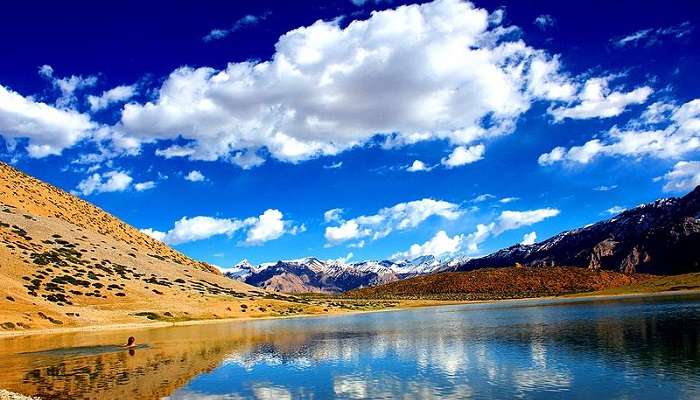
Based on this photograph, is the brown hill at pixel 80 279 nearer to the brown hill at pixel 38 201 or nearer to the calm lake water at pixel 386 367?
the brown hill at pixel 38 201

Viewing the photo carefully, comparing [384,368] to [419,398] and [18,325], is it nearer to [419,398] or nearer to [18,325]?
[419,398]

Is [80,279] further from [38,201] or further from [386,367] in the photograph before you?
[386,367]

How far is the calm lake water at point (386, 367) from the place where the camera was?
111 ft

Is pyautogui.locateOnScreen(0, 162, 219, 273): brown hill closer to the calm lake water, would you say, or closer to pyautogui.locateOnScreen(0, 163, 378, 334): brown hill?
pyautogui.locateOnScreen(0, 163, 378, 334): brown hill

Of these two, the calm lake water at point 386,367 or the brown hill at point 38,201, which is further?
the brown hill at point 38,201

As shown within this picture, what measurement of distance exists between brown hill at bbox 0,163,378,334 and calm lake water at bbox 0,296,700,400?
33.2m

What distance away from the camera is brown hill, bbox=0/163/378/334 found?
3957 inches

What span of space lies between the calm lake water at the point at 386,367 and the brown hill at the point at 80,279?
33.2 m

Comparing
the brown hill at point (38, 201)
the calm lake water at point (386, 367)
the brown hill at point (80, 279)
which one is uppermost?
the brown hill at point (38, 201)

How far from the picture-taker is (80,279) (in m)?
124

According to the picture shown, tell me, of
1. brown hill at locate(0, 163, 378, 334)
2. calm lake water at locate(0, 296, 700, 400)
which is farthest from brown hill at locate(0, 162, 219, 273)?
calm lake water at locate(0, 296, 700, 400)

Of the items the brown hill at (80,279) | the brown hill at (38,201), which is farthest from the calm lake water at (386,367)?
the brown hill at (38,201)

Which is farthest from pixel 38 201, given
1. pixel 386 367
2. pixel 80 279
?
pixel 386 367

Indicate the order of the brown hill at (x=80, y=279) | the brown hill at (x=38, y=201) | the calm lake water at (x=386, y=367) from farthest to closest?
the brown hill at (x=38, y=201) → the brown hill at (x=80, y=279) → the calm lake water at (x=386, y=367)
